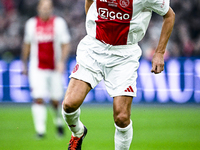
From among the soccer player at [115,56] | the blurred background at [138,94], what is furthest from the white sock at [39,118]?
the soccer player at [115,56]

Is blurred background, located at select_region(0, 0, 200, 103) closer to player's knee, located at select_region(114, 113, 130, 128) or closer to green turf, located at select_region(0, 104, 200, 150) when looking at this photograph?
green turf, located at select_region(0, 104, 200, 150)

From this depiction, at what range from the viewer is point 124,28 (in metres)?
4.19

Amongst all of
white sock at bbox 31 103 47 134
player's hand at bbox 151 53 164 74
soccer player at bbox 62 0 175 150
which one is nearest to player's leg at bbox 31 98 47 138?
white sock at bbox 31 103 47 134

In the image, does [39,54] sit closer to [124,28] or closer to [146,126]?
[146,126]

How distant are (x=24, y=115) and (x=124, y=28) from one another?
570 centimetres

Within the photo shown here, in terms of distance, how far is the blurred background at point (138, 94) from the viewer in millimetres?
6543

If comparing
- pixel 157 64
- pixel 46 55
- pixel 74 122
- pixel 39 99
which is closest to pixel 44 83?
pixel 39 99

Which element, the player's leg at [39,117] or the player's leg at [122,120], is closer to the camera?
the player's leg at [122,120]

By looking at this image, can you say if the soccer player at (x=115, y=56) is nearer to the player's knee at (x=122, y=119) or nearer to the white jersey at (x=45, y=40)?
the player's knee at (x=122, y=119)

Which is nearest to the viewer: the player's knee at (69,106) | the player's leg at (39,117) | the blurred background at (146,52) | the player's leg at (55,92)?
the player's knee at (69,106)

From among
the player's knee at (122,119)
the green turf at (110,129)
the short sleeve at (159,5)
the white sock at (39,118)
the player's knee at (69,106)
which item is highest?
the short sleeve at (159,5)

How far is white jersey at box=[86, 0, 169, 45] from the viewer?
13.4 ft

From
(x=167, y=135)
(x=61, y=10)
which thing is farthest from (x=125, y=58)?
(x=61, y=10)

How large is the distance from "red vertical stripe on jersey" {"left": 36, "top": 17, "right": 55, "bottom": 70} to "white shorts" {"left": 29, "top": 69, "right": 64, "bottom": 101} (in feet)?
0.46
